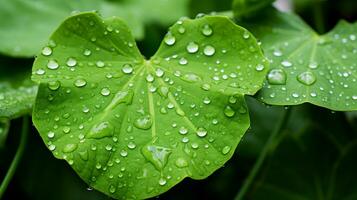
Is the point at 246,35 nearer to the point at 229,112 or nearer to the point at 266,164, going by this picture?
the point at 229,112

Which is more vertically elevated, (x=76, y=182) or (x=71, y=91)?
(x=71, y=91)

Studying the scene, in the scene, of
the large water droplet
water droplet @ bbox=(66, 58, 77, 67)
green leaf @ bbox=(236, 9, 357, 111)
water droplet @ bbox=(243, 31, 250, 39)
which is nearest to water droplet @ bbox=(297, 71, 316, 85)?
green leaf @ bbox=(236, 9, 357, 111)

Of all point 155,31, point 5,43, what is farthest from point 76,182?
point 155,31

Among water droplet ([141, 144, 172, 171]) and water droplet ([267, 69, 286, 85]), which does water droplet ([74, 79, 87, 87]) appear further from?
water droplet ([267, 69, 286, 85])

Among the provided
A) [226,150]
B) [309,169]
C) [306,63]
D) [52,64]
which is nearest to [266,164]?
[309,169]

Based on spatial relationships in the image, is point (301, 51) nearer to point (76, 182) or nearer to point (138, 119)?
point (138, 119)
